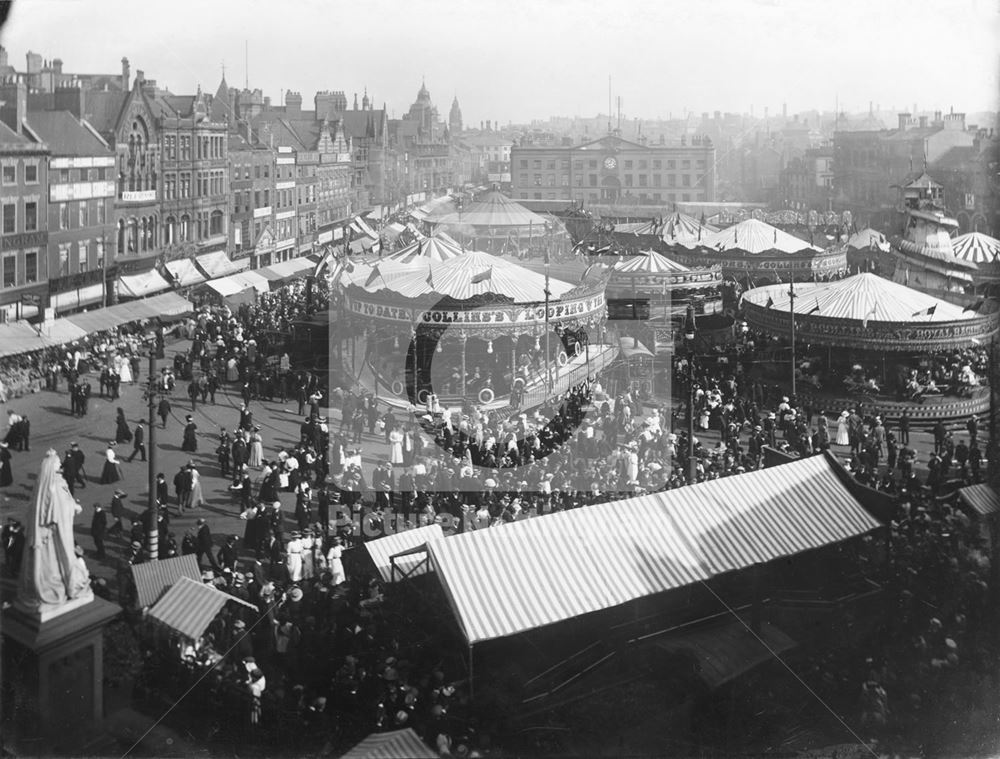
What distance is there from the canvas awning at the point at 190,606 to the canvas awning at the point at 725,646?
6009 mm

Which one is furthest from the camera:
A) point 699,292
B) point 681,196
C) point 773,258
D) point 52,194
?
point 681,196

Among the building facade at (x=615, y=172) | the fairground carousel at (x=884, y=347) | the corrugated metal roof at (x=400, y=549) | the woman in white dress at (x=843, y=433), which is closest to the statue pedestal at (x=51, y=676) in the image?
the corrugated metal roof at (x=400, y=549)

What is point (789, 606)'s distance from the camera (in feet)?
48.8

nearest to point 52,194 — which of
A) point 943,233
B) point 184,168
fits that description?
point 184,168

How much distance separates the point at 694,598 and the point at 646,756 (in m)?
3.15

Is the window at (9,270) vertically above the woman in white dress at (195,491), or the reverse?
the window at (9,270)

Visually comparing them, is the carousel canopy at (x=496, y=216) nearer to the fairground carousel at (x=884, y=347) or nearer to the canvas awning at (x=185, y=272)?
the canvas awning at (x=185, y=272)

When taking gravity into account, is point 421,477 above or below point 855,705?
above

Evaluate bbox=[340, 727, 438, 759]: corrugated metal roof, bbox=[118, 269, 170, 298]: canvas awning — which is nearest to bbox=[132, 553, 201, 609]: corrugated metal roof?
bbox=[340, 727, 438, 759]: corrugated metal roof

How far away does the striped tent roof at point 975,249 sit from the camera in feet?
141

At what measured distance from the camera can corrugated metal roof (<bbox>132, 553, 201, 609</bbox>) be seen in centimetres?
1419

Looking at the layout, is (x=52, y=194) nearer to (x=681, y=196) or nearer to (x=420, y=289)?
(x=420, y=289)

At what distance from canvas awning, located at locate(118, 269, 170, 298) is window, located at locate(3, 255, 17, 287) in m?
7.13

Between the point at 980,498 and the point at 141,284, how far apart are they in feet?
108
